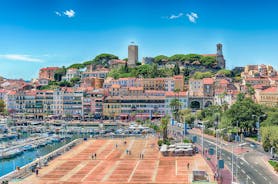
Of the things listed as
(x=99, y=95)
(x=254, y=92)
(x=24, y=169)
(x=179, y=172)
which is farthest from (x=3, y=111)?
(x=179, y=172)

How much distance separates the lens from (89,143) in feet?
252

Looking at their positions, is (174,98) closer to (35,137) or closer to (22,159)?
(35,137)

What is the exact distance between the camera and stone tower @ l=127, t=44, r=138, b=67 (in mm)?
185125

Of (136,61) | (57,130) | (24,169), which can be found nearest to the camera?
(24,169)

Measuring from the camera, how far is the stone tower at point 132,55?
18512cm

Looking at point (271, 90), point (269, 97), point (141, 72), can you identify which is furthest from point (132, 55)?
point (269, 97)

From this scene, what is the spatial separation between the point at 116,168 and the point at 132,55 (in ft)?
442

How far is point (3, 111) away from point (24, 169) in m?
88.1

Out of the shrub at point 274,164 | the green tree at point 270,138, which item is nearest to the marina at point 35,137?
the green tree at point 270,138

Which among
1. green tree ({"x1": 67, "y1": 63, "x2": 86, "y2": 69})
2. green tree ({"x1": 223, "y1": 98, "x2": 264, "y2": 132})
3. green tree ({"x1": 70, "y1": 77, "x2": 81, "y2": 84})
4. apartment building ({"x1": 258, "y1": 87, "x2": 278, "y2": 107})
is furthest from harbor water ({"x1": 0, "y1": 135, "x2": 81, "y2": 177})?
green tree ({"x1": 67, "y1": 63, "x2": 86, "y2": 69})

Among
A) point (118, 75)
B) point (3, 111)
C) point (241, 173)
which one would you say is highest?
point (118, 75)

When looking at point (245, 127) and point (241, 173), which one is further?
point (245, 127)

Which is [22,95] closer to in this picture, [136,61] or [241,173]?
→ [136,61]

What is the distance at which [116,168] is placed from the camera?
53.4 m
